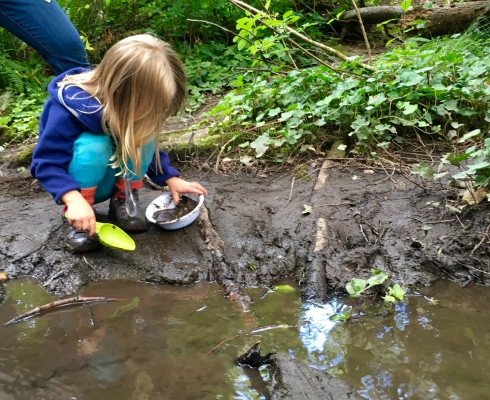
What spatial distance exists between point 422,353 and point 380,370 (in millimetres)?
187

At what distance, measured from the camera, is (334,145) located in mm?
3119

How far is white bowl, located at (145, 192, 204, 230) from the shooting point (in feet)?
7.61

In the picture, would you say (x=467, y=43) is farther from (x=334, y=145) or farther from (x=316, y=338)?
(x=316, y=338)

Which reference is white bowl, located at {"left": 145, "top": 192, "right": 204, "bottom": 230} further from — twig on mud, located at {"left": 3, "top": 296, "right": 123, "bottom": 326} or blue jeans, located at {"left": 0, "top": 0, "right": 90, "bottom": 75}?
blue jeans, located at {"left": 0, "top": 0, "right": 90, "bottom": 75}

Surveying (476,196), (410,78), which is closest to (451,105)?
(410,78)

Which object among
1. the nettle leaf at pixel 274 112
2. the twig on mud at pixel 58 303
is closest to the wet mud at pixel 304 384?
the twig on mud at pixel 58 303

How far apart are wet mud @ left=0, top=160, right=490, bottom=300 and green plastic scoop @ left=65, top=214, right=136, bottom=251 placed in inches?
4.1

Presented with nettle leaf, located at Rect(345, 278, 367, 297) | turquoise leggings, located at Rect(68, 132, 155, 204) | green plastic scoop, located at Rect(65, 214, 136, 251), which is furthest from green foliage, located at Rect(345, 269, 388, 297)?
turquoise leggings, located at Rect(68, 132, 155, 204)

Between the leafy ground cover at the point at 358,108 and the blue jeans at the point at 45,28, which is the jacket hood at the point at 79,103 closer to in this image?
the blue jeans at the point at 45,28

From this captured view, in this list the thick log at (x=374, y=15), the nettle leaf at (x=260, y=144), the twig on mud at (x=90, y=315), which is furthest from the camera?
the thick log at (x=374, y=15)

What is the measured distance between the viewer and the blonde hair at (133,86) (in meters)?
1.81

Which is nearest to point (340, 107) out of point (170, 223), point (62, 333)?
point (170, 223)

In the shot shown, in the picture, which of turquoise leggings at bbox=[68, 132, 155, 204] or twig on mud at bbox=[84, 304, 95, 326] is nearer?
twig on mud at bbox=[84, 304, 95, 326]

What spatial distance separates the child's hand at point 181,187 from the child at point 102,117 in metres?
0.29
